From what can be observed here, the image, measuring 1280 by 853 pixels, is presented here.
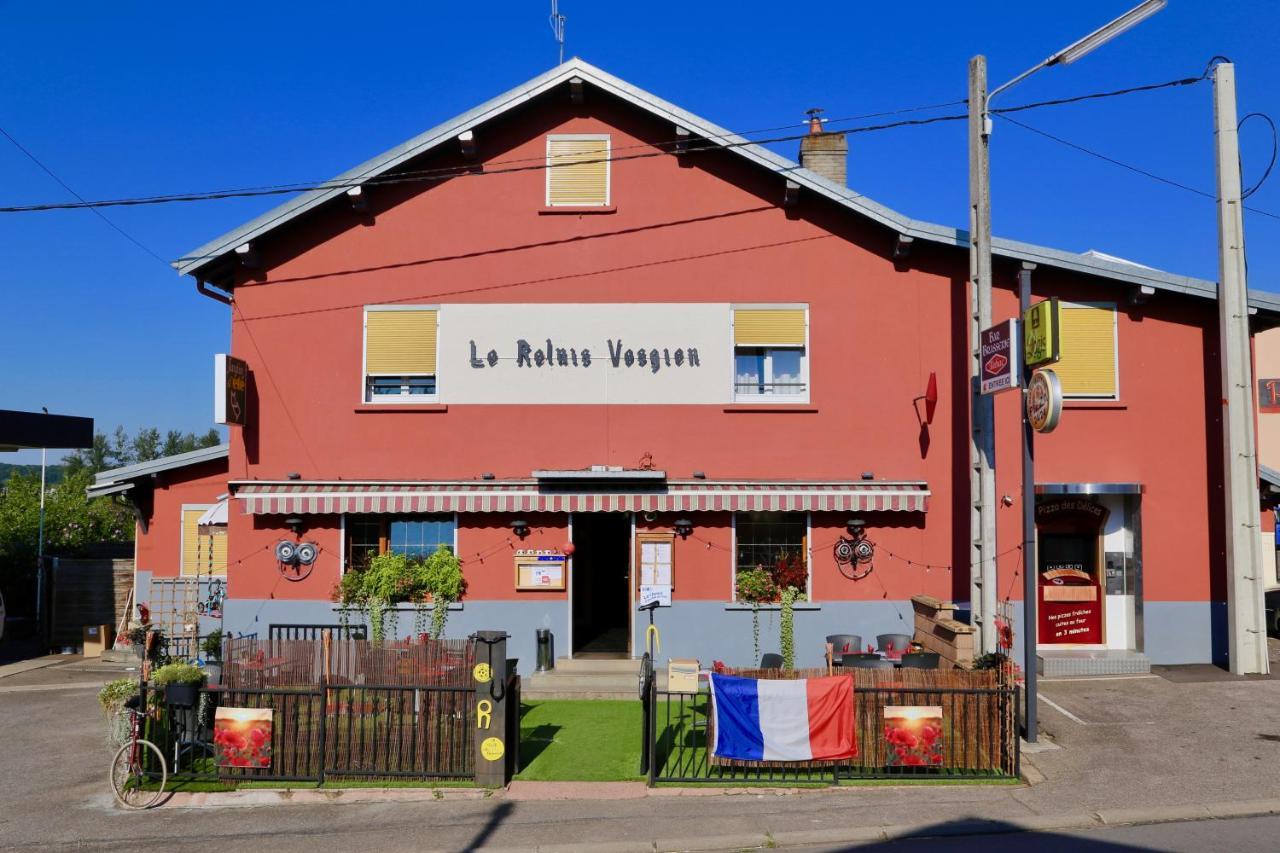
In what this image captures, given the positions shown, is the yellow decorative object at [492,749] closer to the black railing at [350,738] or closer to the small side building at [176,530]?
the black railing at [350,738]

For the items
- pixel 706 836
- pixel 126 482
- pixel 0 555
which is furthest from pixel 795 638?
pixel 0 555

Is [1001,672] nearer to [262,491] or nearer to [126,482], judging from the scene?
[262,491]

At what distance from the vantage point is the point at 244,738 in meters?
10.8

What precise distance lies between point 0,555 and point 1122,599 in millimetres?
25186

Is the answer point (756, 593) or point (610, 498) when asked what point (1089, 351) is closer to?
point (756, 593)

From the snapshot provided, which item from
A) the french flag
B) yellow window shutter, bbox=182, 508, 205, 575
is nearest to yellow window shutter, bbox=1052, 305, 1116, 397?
the french flag

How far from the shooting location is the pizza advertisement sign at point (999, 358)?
12.5 metres

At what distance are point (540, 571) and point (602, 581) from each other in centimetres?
227

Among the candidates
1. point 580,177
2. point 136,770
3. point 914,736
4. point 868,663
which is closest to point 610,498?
point 868,663

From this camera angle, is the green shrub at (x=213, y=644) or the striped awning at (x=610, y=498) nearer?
the striped awning at (x=610, y=498)

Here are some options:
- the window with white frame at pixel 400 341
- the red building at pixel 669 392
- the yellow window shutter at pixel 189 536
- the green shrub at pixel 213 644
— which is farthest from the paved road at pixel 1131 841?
the yellow window shutter at pixel 189 536

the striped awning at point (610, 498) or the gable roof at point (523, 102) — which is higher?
the gable roof at point (523, 102)

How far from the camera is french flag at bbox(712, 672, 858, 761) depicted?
10.5m

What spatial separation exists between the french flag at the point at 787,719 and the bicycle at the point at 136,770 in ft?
20.2
